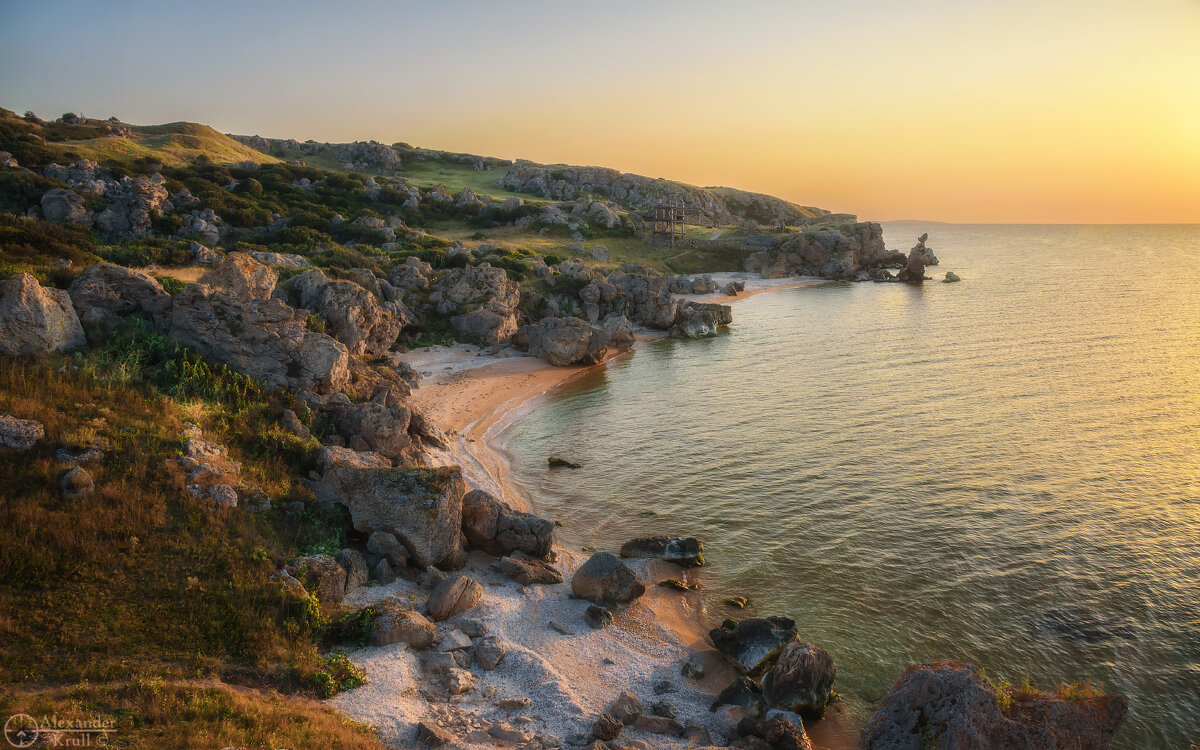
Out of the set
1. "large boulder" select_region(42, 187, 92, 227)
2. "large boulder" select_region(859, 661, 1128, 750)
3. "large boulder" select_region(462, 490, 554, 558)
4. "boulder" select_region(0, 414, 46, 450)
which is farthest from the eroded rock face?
"large boulder" select_region(859, 661, 1128, 750)

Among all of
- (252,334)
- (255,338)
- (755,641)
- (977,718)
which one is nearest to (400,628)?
(755,641)

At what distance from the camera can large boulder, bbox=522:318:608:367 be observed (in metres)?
46.3

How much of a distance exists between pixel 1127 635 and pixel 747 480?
13057mm

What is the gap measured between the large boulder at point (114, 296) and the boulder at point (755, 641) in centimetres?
2213

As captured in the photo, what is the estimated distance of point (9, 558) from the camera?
11.7 meters

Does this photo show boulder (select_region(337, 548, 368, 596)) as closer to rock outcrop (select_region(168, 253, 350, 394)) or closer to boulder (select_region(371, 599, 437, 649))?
boulder (select_region(371, 599, 437, 649))

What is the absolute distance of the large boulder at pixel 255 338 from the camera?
21.8 meters

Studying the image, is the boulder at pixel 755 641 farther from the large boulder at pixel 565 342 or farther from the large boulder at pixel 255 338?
the large boulder at pixel 565 342

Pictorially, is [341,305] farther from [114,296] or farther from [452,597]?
[452,597]

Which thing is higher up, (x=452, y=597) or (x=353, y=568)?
(x=353, y=568)

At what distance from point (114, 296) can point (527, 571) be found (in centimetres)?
1797

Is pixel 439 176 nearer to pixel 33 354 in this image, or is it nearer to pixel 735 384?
pixel 735 384

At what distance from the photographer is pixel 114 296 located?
21.6 m

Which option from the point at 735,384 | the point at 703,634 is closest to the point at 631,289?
the point at 735,384
